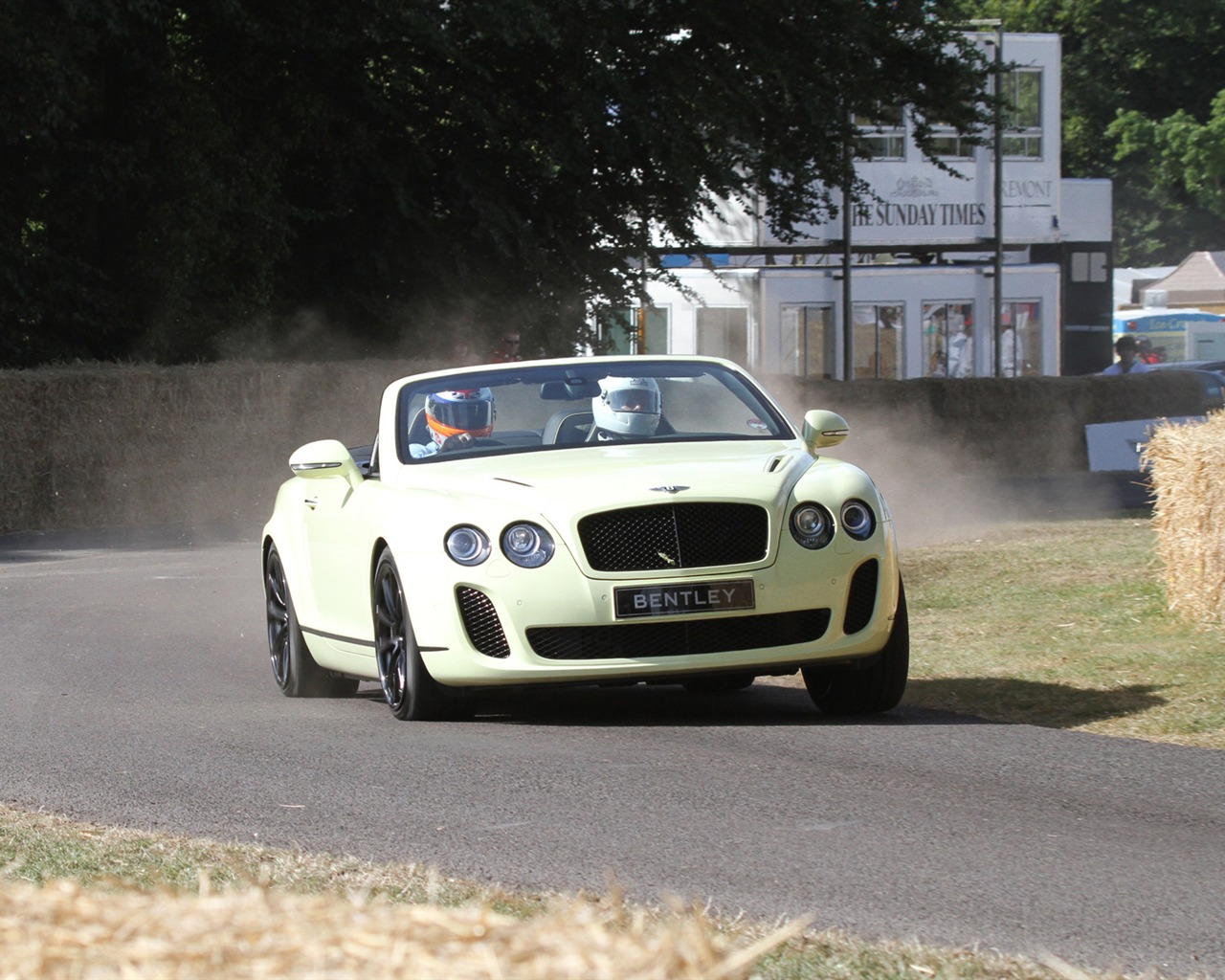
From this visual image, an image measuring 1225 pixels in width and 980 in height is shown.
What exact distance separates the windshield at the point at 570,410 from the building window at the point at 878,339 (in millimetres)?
38045

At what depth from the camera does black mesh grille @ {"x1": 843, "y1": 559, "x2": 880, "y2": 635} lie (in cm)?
792

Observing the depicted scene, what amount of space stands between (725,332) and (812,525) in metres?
38.8

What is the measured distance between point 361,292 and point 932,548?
11.3 m

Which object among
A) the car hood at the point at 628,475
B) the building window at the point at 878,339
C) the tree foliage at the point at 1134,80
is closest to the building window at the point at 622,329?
the building window at the point at 878,339

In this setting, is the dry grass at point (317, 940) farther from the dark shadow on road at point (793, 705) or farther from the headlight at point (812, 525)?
the dark shadow on road at point (793, 705)

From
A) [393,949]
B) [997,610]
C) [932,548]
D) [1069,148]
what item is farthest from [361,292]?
[1069,148]

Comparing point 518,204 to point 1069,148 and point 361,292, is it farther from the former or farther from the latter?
point 1069,148

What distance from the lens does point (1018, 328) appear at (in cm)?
4931

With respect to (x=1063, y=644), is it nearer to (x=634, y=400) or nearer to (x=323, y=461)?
(x=634, y=400)

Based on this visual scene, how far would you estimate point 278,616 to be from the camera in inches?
390

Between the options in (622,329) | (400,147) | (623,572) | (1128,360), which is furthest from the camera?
(1128,360)

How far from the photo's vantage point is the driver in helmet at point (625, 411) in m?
8.99

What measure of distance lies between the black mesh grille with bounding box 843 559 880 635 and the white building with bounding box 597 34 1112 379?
Result: 113 ft

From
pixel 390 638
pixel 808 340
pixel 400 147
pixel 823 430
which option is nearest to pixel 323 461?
pixel 390 638
